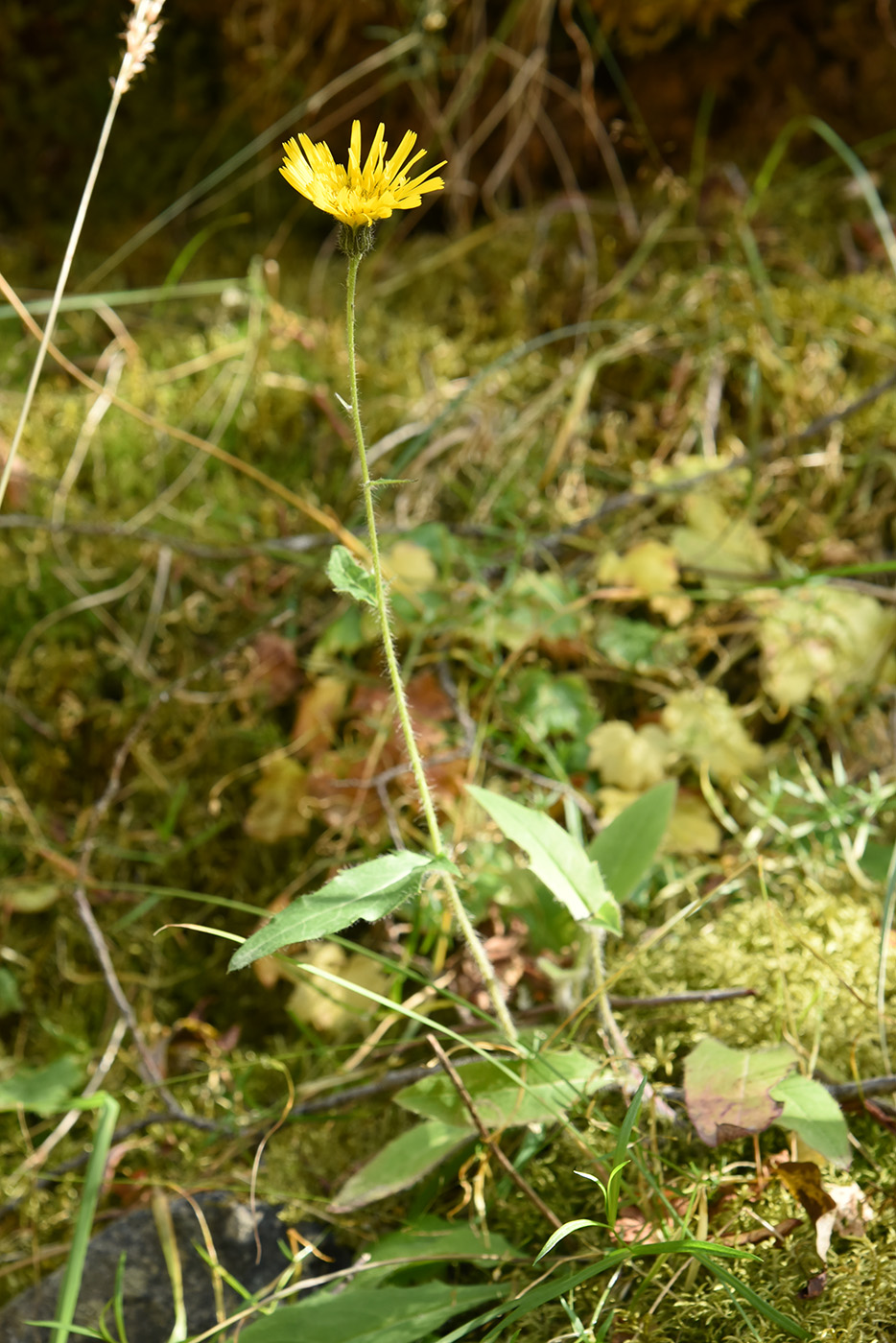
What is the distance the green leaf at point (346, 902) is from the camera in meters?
0.72

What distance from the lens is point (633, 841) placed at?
1166 mm

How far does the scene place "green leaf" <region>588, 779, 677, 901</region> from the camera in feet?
3.74

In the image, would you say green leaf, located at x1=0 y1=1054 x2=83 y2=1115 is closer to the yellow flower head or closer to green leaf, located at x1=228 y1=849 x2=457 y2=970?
green leaf, located at x1=228 y1=849 x2=457 y2=970

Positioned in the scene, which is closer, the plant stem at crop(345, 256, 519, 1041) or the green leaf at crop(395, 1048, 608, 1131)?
the plant stem at crop(345, 256, 519, 1041)

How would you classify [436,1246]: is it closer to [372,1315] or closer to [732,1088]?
[372,1315]

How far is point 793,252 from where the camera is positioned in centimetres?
204

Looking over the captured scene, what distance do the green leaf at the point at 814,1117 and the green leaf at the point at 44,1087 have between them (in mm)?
858

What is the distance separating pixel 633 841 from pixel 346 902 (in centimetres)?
50

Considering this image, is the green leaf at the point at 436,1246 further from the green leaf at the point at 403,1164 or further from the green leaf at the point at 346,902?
the green leaf at the point at 346,902

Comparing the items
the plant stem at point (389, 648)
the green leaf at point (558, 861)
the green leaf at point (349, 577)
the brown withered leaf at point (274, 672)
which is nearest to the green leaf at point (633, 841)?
the green leaf at point (558, 861)

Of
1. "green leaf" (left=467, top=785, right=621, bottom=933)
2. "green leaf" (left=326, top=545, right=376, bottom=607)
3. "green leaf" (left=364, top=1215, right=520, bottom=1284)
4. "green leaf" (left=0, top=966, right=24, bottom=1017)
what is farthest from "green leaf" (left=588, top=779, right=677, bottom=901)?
"green leaf" (left=0, top=966, right=24, bottom=1017)

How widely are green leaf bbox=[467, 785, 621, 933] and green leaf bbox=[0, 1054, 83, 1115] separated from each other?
0.69 meters

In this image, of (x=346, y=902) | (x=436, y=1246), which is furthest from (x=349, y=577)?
(x=436, y=1246)

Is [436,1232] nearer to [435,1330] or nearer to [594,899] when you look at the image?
[435,1330]
